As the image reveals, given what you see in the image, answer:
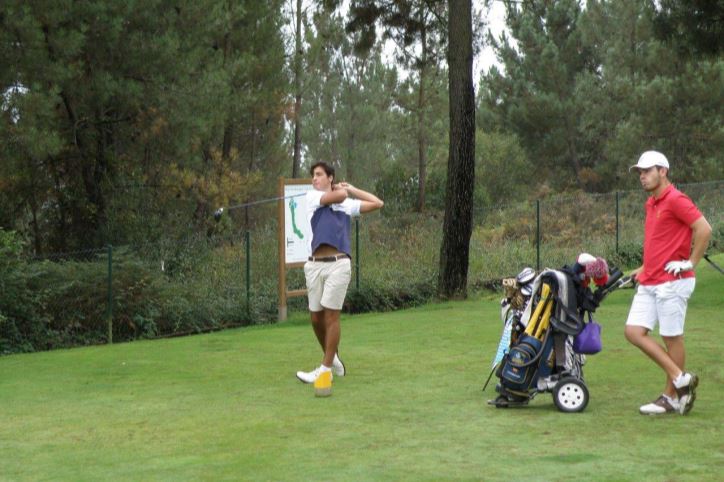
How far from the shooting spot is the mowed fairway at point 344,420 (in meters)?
7.24

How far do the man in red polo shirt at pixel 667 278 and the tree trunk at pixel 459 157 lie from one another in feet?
37.8

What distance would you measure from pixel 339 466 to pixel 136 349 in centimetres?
831

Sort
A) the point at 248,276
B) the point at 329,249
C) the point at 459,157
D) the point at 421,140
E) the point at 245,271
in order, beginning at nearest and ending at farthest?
the point at 329,249 → the point at 248,276 → the point at 245,271 → the point at 459,157 → the point at 421,140

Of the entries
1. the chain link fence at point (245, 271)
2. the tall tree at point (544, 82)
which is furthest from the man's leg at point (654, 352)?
the tall tree at point (544, 82)

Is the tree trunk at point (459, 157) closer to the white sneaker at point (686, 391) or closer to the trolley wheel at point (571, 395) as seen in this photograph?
the trolley wheel at point (571, 395)

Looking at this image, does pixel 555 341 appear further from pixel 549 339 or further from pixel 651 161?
pixel 651 161

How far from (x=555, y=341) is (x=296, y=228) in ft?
31.0

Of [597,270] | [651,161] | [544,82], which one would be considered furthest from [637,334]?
[544,82]

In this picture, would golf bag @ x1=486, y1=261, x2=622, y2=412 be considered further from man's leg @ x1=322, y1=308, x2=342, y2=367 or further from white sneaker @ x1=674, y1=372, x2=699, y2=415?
man's leg @ x1=322, y1=308, x2=342, y2=367

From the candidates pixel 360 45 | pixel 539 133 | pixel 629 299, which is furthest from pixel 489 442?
pixel 539 133

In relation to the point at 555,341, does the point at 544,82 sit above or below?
above

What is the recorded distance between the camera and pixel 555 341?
9.16m

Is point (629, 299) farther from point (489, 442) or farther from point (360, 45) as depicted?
point (489, 442)

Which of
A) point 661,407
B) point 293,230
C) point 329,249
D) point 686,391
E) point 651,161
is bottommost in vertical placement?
point 661,407
